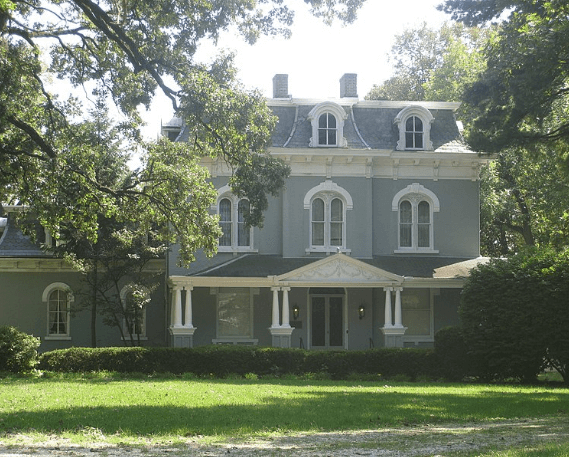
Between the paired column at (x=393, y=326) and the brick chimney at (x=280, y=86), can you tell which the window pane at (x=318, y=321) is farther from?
the brick chimney at (x=280, y=86)

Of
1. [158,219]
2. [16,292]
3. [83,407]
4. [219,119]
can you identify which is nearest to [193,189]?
[158,219]

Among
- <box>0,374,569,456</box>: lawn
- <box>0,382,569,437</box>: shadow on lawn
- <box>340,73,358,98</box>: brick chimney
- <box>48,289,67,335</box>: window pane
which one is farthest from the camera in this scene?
<box>340,73,358,98</box>: brick chimney

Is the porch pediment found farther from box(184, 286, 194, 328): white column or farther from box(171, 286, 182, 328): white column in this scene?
box(171, 286, 182, 328): white column

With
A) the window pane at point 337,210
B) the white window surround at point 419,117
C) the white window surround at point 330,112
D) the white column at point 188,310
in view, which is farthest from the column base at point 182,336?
the white window surround at point 419,117

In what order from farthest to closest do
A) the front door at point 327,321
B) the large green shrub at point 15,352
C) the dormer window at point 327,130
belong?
the dormer window at point 327,130 → the front door at point 327,321 → the large green shrub at point 15,352

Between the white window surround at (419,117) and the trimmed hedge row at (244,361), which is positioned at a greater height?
the white window surround at (419,117)

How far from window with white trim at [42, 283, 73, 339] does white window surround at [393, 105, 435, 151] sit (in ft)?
45.1

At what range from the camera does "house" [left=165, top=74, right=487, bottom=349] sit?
29.2 m

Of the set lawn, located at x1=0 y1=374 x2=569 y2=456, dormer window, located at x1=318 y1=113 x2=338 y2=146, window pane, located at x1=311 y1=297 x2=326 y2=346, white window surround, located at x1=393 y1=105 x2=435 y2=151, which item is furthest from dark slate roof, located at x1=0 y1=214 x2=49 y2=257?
white window surround, located at x1=393 y1=105 x2=435 y2=151

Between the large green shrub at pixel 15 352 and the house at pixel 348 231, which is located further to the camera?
the house at pixel 348 231

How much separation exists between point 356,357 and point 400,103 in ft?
39.0

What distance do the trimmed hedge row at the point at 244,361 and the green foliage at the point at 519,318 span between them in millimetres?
1551

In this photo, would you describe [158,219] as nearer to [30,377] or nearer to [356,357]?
[30,377]

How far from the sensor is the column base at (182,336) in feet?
89.5
